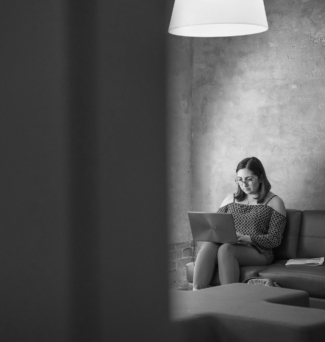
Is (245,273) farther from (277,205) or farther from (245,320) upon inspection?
(245,320)

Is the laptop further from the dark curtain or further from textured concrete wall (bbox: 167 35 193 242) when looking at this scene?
the dark curtain

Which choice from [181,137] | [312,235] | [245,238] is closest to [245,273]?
[245,238]

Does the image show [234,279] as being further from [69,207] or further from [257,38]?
[69,207]

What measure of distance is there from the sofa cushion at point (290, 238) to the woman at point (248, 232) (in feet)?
0.48

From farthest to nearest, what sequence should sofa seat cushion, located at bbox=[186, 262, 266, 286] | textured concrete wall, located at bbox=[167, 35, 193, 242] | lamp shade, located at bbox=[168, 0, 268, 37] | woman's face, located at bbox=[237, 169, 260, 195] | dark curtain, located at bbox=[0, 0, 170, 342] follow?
textured concrete wall, located at bbox=[167, 35, 193, 242] → woman's face, located at bbox=[237, 169, 260, 195] → sofa seat cushion, located at bbox=[186, 262, 266, 286] → lamp shade, located at bbox=[168, 0, 268, 37] → dark curtain, located at bbox=[0, 0, 170, 342]

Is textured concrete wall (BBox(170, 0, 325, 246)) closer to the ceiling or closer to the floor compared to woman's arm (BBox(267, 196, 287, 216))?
closer to the ceiling

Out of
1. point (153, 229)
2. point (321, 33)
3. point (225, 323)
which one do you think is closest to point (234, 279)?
point (225, 323)

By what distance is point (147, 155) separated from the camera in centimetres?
63

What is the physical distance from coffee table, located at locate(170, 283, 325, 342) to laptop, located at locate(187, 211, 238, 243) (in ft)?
4.74

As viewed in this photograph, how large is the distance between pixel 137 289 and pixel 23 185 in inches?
6.5

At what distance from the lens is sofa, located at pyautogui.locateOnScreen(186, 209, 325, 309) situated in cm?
445

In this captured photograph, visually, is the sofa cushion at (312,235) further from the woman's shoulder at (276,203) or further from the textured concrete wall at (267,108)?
the textured concrete wall at (267,108)

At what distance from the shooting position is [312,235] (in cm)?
498

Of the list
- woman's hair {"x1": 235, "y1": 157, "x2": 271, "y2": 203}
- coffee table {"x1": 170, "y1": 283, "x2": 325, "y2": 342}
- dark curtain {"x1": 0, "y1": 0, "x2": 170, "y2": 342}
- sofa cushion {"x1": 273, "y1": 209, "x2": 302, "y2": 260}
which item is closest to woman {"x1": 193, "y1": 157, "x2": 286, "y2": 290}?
woman's hair {"x1": 235, "y1": 157, "x2": 271, "y2": 203}
